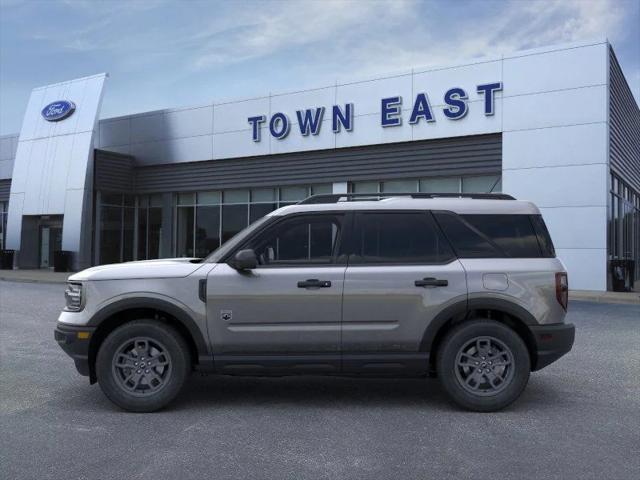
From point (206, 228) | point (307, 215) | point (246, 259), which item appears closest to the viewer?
point (246, 259)

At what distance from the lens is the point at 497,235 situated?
18.4 feet

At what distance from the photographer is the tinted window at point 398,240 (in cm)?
552

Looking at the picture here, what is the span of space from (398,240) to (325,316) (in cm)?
96

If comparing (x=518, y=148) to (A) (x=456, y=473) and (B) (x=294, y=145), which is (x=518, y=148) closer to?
(B) (x=294, y=145)

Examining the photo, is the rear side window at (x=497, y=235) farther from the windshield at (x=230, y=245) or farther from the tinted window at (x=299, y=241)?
the windshield at (x=230, y=245)

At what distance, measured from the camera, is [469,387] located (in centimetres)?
542

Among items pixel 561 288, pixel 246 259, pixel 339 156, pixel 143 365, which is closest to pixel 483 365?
pixel 561 288

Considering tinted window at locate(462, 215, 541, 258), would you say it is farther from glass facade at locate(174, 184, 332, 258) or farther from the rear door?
glass facade at locate(174, 184, 332, 258)

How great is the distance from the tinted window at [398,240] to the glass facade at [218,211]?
690 inches

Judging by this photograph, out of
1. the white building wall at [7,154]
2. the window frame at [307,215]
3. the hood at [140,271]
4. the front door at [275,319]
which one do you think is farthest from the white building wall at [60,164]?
the front door at [275,319]

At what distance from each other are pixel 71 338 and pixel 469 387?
11.5 feet

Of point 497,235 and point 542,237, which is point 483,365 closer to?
point 497,235

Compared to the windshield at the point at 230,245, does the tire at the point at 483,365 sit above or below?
below

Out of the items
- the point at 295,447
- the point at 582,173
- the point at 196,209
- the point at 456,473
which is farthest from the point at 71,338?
the point at 196,209
